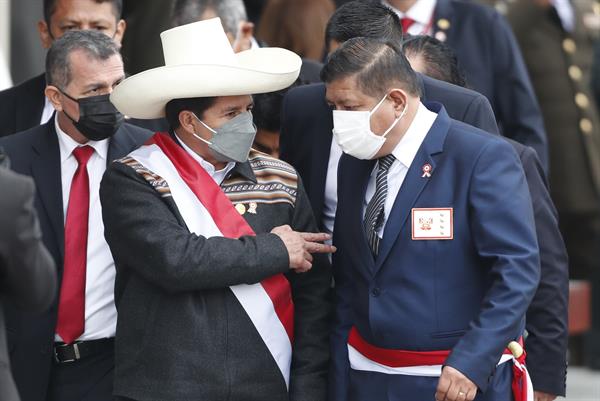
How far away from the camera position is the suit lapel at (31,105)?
5.62 m

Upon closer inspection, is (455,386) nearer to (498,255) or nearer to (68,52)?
(498,255)

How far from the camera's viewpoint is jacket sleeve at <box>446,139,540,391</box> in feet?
14.0

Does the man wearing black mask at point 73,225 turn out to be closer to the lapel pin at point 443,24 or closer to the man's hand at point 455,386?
the man's hand at point 455,386

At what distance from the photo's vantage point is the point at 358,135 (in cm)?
445

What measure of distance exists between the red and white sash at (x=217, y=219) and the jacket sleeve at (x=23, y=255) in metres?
0.75

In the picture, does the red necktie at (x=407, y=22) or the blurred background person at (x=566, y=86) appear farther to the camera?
the blurred background person at (x=566, y=86)

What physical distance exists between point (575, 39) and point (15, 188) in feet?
18.1

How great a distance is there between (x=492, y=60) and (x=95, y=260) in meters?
2.40

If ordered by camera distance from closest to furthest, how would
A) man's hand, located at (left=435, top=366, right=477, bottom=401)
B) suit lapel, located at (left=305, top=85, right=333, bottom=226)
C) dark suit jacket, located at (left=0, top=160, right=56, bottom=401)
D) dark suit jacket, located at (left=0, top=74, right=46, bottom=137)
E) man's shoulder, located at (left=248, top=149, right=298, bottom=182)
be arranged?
A: dark suit jacket, located at (left=0, top=160, right=56, bottom=401) → man's hand, located at (left=435, top=366, right=477, bottom=401) → man's shoulder, located at (left=248, top=149, right=298, bottom=182) → suit lapel, located at (left=305, top=85, right=333, bottom=226) → dark suit jacket, located at (left=0, top=74, right=46, bottom=137)

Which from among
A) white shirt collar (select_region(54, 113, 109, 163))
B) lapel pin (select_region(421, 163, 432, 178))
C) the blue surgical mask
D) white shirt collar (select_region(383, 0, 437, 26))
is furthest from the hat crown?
white shirt collar (select_region(383, 0, 437, 26))

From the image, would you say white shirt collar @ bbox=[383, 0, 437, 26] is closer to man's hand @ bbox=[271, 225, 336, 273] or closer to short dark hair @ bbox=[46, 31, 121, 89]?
short dark hair @ bbox=[46, 31, 121, 89]

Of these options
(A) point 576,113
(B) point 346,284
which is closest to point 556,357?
(B) point 346,284

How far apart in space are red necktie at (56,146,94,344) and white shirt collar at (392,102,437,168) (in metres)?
1.19

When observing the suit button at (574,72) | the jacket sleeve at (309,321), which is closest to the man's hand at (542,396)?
the jacket sleeve at (309,321)
